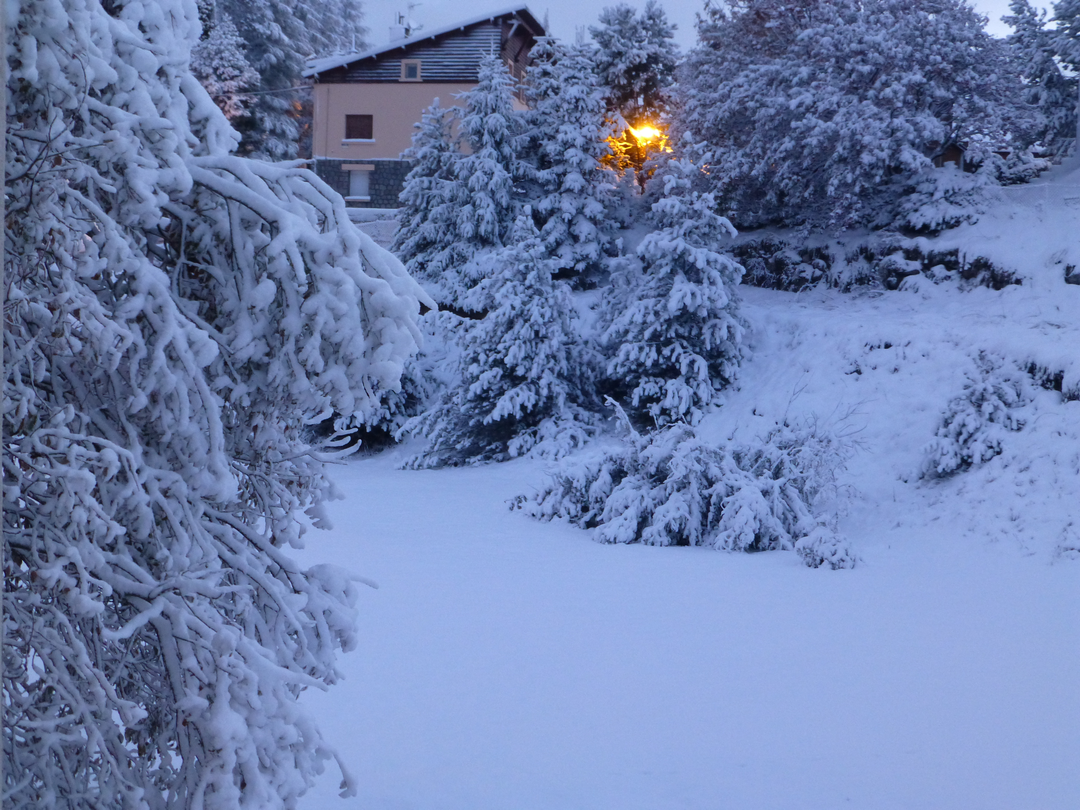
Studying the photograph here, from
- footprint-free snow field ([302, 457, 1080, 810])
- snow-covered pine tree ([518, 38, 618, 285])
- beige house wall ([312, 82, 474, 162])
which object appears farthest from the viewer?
beige house wall ([312, 82, 474, 162])

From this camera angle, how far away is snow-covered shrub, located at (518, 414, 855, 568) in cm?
1080

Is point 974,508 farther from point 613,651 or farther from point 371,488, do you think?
point 371,488

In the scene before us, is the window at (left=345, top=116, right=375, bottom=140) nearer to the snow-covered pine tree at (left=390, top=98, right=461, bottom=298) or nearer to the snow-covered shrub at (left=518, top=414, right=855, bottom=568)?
the snow-covered pine tree at (left=390, top=98, right=461, bottom=298)

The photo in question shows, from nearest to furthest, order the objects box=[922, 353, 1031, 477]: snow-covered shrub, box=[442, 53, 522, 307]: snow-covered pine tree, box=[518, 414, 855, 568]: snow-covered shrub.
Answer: box=[518, 414, 855, 568]: snow-covered shrub, box=[922, 353, 1031, 477]: snow-covered shrub, box=[442, 53, 522, 307]: snow-covered pine tree

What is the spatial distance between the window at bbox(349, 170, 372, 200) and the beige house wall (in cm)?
53

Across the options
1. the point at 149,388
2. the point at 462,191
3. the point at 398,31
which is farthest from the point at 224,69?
the point at 149,388

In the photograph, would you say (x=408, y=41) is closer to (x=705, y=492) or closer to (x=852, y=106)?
(x=852, y=106)

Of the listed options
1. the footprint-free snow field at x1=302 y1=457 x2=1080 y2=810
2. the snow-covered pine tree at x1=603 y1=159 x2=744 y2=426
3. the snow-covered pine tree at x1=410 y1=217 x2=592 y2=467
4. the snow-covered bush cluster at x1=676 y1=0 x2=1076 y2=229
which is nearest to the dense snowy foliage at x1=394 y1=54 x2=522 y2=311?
the snow-covered pine tree at x1=410 y1=217 x2=592 y2=467

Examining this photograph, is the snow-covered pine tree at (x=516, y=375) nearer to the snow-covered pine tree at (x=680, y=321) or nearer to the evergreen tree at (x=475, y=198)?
the snow-covered pine tree at (x=680, y=321)

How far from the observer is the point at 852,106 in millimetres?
19078

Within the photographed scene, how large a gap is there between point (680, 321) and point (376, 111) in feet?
66.7

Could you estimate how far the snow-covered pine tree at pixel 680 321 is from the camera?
1642cm

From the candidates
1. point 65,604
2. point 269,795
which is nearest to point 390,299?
point 65,604

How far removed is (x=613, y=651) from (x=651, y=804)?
2.32 meters
